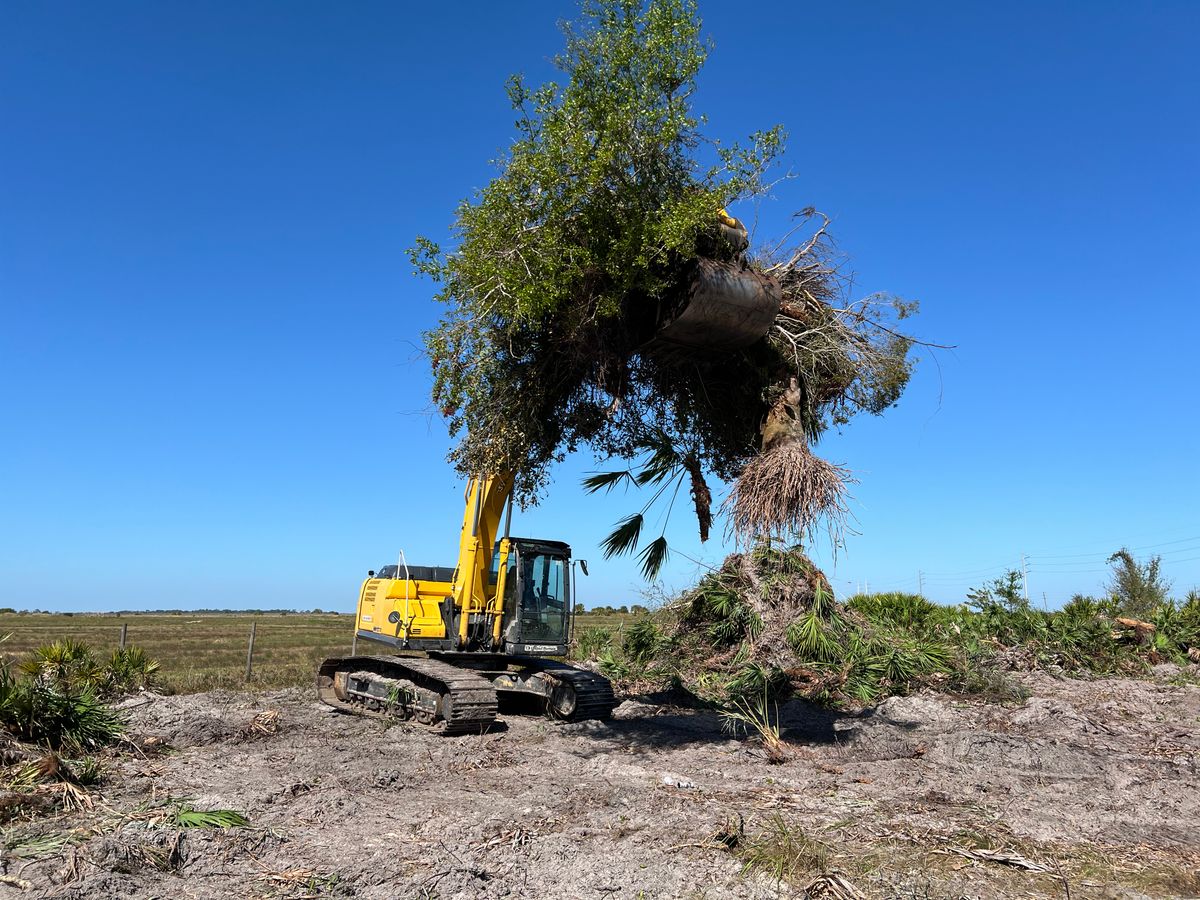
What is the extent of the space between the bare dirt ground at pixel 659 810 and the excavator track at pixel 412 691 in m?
0.39

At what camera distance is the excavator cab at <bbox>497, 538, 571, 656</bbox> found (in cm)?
1283

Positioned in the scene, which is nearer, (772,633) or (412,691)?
(772,633)

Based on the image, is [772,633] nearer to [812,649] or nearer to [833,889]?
[812,649]

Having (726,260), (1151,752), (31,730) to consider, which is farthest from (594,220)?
(1151,752)

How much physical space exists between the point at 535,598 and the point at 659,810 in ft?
20.5

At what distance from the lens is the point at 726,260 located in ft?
28.6

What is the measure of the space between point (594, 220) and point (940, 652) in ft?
24.9

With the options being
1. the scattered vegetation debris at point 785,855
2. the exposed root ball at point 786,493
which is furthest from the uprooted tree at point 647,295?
the scattered vegetation debris at point 785,855

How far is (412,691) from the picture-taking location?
12.7 meters

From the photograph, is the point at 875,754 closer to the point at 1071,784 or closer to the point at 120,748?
the point at 1071,784

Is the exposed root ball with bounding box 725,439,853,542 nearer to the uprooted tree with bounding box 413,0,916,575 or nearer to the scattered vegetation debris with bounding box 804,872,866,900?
the uprooted tree with bounding box 413,0,916,575

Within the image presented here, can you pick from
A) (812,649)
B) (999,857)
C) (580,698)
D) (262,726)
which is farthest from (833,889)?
(262,726)

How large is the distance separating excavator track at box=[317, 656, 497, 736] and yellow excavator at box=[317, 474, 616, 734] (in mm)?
26

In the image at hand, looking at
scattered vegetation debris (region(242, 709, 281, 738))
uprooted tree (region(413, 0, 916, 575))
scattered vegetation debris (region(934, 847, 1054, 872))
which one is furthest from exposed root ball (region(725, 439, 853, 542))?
scattered vegetation debris (region(242, 709, 281, 738))
